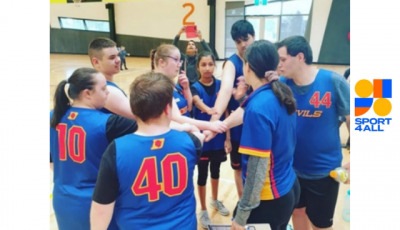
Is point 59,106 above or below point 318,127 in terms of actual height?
above

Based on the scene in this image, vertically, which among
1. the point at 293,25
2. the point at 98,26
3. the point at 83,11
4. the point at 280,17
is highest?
the point at 83,11

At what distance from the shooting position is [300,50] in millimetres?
1691

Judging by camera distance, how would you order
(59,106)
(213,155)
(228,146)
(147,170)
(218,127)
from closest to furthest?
(147,170) → (59,106) → (218,127) → (228,146) → (213,155)

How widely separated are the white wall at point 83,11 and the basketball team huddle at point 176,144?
1713 cm

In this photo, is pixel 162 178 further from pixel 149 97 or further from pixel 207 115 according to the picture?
pixel 207 115

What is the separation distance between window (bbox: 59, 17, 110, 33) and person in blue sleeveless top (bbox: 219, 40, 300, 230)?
17874mm

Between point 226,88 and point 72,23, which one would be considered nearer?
point 226,88

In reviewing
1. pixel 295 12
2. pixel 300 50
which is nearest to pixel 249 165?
pixel 300 50

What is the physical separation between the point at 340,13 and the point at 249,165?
Result: 13534mm

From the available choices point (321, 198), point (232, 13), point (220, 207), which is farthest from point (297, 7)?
point (321, 198)

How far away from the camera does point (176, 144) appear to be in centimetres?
120

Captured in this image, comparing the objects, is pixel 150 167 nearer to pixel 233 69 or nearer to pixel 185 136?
pixel 185 136

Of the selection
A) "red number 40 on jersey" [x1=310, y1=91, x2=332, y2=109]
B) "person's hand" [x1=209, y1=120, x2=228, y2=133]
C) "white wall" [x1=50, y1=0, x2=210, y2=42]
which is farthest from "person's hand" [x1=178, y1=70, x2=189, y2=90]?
"white wall" [x1=50, y1=0, x2=210, y2=42]
